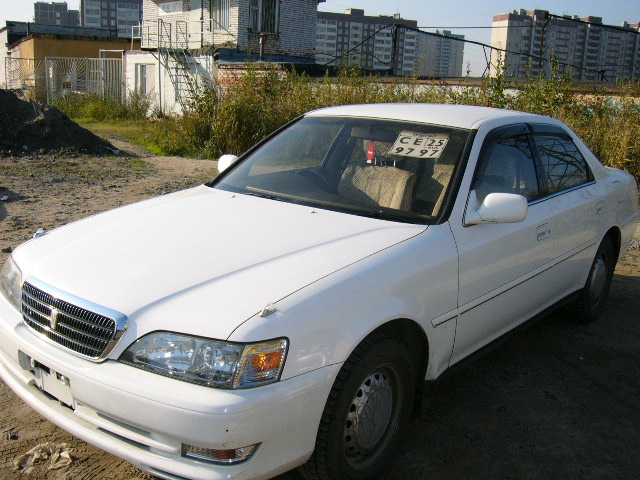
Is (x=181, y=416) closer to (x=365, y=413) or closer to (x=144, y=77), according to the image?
(x=365, y=413)

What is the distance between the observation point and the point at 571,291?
4715mm

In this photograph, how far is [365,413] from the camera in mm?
2867

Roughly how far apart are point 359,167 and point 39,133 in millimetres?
11518

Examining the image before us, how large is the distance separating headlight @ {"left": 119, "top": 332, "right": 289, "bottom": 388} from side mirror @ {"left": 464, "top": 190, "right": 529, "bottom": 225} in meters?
1.44

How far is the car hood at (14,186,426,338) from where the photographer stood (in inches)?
100

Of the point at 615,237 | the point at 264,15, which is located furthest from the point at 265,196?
the point at 264,15

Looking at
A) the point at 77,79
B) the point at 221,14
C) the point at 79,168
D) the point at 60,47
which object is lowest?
the point at 79,168

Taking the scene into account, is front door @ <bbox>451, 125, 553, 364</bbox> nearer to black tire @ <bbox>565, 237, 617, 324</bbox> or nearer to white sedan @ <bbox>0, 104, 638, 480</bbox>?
white sedan @ <bbox>0, 104, 638, 480</bbox>

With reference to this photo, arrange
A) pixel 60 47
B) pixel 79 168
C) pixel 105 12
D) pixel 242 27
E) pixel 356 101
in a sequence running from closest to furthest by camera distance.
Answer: pixel 79 168
pixel 356 101
pixel 242 27
pixel 60 47
pixel 105 12

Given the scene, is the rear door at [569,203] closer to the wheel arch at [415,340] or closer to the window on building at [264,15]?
the wheel arch at [415,340]

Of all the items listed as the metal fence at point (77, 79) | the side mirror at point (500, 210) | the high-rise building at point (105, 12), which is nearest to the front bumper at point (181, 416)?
the side mirror at point (500, 210)

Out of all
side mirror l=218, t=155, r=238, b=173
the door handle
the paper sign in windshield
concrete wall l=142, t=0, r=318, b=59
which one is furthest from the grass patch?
concrete wall l=142, t=0, r=318, b=59

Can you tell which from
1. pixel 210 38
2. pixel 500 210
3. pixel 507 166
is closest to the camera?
pixel 500 210

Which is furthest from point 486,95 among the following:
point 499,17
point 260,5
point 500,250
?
point 499,17
